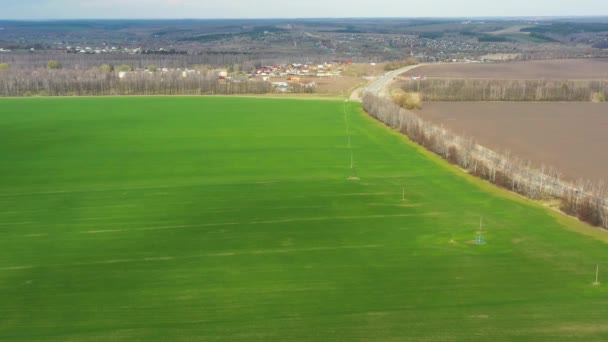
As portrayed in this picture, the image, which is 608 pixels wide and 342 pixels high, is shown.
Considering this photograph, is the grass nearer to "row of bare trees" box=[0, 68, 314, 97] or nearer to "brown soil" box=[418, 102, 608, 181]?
"brown soil" box=[418, 102, 608, 181]

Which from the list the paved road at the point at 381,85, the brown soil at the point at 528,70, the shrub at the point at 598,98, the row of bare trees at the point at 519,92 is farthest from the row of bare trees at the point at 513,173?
the brown soil at the point at 528,70

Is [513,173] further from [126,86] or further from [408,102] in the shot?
[126,86]

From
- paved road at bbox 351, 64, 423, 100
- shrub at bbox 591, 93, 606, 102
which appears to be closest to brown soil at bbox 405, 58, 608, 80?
paved road at bbox 351, 64, 423, 100

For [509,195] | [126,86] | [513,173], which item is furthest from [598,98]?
[126,86]

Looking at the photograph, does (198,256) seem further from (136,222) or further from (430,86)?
(430,86)

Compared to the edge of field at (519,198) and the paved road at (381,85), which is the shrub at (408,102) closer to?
the paved road at (381,85)
